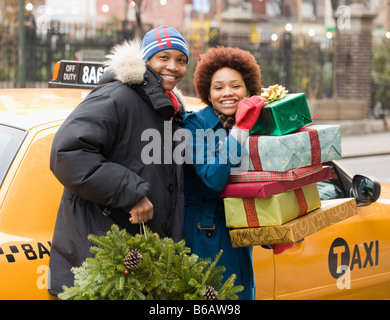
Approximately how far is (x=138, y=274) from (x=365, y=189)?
2161mm

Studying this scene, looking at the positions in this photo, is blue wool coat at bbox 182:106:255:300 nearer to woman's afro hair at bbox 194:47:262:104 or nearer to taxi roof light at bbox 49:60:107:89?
woman's afro hair at bbox 194:47:262:104

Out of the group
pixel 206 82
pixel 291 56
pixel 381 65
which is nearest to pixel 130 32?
pixel 291 56

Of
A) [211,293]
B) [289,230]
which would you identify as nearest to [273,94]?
[289,230]

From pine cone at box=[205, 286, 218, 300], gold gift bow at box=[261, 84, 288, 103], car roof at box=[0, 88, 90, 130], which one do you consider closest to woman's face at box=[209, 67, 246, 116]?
gold gift bow at box=[261, 84, 288, 103]

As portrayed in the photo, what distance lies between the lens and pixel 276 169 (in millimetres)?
2998

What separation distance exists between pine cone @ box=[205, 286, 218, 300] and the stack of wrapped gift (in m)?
0.61

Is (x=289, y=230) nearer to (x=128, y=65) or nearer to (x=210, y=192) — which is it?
(x=210, y=192)

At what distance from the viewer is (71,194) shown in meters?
2.85

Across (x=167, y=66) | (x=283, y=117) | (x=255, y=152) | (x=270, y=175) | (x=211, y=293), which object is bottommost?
(x=211, y=293)

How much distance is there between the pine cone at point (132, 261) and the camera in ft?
8.14

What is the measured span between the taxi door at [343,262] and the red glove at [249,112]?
1.02m

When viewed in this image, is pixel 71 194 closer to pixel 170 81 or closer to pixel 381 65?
pixel 170 81

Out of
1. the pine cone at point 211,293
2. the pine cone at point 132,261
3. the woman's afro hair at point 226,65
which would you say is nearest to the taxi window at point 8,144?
the pine cone at point 132,261

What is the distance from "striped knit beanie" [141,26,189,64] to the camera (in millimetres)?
3105
